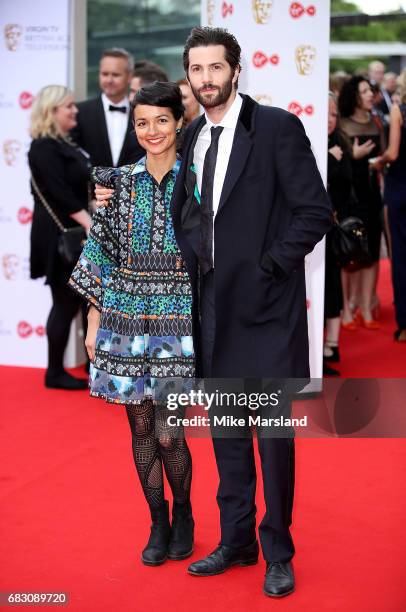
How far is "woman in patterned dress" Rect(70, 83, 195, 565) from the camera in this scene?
131 inches

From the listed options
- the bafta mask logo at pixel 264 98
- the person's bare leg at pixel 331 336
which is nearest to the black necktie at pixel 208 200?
the bafta mask logo at pixel 264 98

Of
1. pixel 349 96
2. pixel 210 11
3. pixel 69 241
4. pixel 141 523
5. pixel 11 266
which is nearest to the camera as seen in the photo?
pixel 141 523

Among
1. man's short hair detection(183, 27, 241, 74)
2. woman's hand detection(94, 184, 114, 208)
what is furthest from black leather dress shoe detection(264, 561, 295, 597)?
man's short hair detection(183, 27, 241, 74)

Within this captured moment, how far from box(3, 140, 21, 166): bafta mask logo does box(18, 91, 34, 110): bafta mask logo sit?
238mm

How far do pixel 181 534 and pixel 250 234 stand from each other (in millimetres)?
1145

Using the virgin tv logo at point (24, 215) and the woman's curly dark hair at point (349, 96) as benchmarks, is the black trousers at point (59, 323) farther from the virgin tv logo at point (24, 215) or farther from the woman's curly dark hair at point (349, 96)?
the woman's curly dark hair at point (349, 96)

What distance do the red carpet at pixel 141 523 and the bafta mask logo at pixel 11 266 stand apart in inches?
49.8

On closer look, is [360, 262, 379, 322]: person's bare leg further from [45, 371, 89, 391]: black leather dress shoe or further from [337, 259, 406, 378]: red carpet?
[45, 371, 89, 391]: black leather dress shoe

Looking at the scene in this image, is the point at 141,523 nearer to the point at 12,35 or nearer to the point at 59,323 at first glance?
the point at 59,323

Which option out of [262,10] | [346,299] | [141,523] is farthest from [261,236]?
[346,299]

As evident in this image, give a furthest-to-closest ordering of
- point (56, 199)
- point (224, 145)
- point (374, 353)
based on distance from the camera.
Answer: point (374, 353), point (56, 199), point (224, 145)

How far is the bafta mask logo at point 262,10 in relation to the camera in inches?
213

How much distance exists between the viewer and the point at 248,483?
3434 mm

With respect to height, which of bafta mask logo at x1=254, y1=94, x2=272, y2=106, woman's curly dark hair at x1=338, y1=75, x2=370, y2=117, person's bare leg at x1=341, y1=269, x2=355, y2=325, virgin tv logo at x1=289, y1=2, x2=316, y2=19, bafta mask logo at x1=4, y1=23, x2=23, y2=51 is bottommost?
person's bare leg at x1=341, y1=269, x2=355, y2=325
